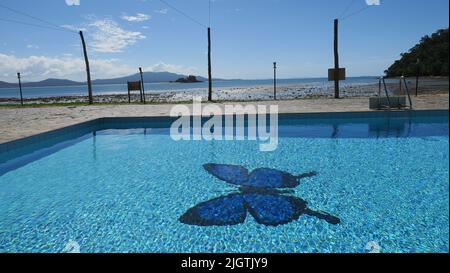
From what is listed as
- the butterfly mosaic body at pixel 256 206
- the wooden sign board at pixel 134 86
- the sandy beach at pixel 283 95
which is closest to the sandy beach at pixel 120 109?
the wooden sign board at pixel 134 86

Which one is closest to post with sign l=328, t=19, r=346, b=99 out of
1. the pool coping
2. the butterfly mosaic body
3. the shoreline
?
the shoreline

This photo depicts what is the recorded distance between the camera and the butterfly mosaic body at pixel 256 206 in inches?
153

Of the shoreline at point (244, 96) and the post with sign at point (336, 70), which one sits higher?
the post with sign at point (336, 70)

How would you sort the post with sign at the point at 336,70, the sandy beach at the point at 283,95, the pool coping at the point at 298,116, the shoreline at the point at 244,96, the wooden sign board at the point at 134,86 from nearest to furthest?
the pool coping at the point at 298,116
the post with sign at the point at 336,70
the wooden sign board at the point at 134,86
the sandy beach at the point at 283,95
the shoreline at the point at 244,96

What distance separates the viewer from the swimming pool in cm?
343

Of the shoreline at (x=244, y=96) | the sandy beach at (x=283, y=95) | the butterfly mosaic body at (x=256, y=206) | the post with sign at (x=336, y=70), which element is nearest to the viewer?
the butterfly mosaic body at (x=256, y=206)

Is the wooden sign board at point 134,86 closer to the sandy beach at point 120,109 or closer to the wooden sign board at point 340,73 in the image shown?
the sandy beach at point 120,109

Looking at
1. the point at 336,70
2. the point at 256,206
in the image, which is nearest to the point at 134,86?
the point at 336,70

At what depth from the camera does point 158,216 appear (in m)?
4.09

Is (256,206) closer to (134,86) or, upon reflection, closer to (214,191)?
(214,191)

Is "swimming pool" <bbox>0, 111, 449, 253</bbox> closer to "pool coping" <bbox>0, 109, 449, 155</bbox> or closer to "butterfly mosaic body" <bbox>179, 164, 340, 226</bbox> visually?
"butterfly mosaic body" <bbox>179, 164, 340, 226</bbox>

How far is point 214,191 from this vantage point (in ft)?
16.1

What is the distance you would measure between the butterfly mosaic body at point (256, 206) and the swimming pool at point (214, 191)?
0.20ft

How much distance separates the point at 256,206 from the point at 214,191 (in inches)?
36.3
